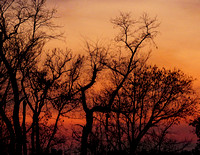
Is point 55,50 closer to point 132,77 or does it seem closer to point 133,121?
point 132,77

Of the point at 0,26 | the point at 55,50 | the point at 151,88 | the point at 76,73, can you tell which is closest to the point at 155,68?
the point at 151,88

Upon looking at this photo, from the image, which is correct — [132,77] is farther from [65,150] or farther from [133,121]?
[65,150]

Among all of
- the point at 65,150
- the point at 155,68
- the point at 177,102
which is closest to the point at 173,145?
the point at 177,102

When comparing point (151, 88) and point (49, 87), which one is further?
point (151, 88)

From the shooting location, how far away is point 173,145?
113 feet

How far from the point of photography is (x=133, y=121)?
28453 millimetres

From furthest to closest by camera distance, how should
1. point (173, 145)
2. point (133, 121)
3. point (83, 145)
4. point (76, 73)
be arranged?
point (173, 145)
point (76, 73)
point (133, 121)
point (83, 145)

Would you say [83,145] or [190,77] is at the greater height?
[190,77]

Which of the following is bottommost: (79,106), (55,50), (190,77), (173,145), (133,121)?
(173,145)

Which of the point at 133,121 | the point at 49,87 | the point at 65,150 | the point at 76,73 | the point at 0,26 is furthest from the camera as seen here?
the point at 65,150

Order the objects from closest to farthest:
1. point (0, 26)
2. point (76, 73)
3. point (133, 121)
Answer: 1. point (0, 26)
2. point (133, 121)
3. point (76, 73)

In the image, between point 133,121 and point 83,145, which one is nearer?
point 83,145

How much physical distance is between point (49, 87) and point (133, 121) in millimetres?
9218

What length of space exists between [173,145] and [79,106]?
1326 centimetres
